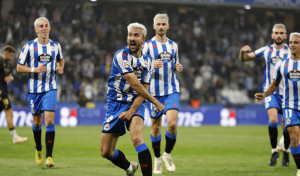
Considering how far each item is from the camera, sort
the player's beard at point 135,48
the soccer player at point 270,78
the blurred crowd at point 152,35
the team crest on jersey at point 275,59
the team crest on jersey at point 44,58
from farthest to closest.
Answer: the blurred crowd at point 152,35, the team crest on jersey at point 275,59, the soccer player at point 270,78, the team crest on jersey at point 44,58, the player's beard at point 135,48

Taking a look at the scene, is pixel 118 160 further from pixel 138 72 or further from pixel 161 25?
pixel 161 25

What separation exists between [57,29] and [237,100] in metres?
10.1

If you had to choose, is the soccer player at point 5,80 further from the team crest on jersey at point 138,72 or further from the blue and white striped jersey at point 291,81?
the blue and white striped jersey at point 291,81

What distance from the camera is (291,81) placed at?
8.68m

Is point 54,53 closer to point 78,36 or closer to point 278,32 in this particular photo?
point 278,32

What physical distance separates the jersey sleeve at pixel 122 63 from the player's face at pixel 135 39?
0.17 meters

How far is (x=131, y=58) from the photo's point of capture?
6.94 meters

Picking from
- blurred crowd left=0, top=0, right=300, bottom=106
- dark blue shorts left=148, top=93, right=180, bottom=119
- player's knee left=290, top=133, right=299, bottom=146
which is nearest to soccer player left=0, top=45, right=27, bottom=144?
dark blue shorts left=148, top=93, right=180, bottom=119

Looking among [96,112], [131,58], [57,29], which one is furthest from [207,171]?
[57,29]

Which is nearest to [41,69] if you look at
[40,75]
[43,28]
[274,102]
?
[40,75]

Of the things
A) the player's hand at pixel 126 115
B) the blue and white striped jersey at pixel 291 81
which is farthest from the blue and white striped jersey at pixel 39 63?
the blue and white striped jersey at pixel 291 81

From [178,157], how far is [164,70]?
2.90 meters

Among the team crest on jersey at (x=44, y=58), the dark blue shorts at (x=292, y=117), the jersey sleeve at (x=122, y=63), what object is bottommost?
the dark blue shorts at (x=292, y=117)

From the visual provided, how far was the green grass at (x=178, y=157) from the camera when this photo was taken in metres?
8.96
